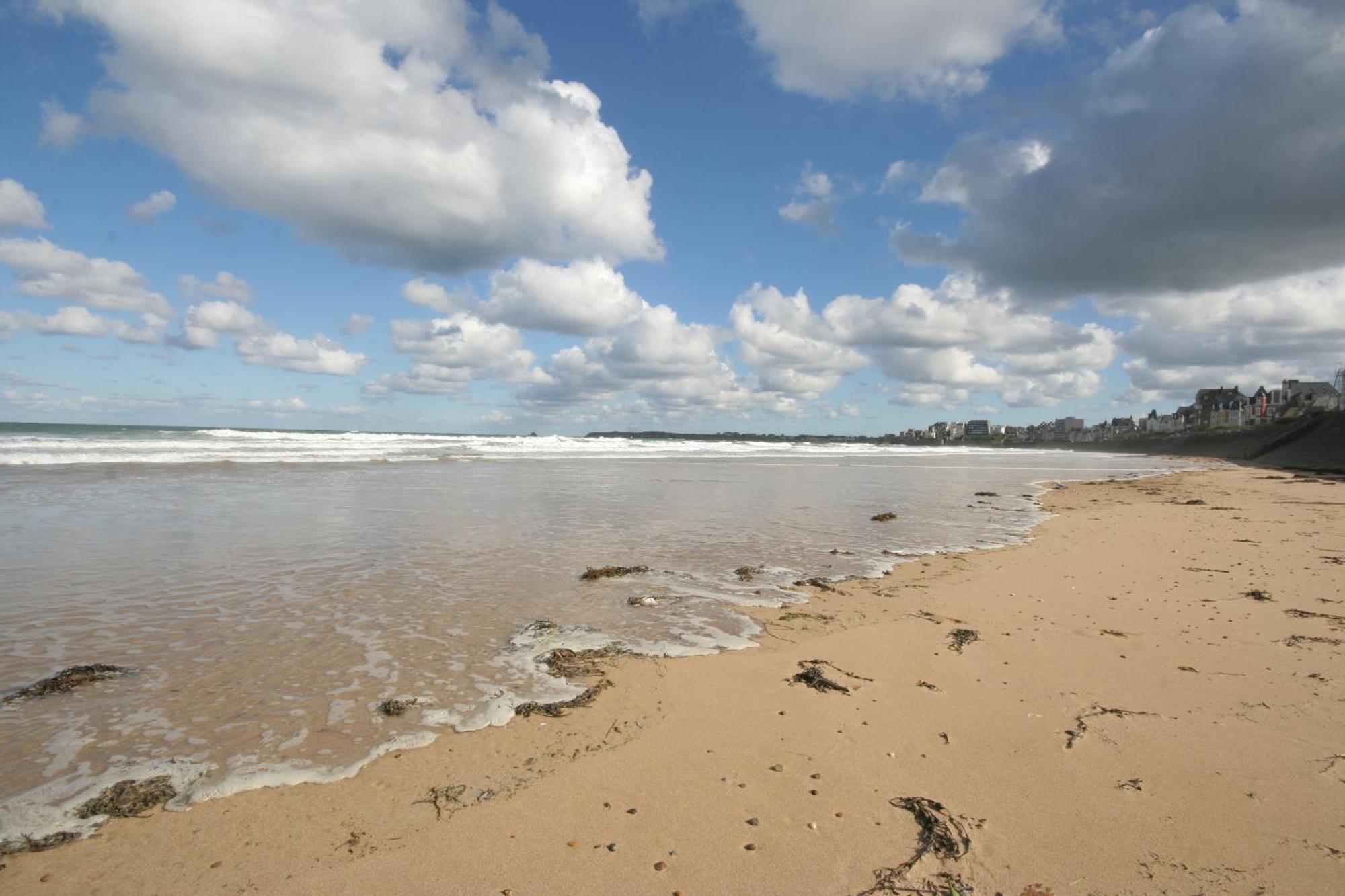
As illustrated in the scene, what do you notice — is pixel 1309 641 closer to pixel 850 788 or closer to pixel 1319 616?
pixel 1319 616

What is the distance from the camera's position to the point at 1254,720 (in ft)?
13.9

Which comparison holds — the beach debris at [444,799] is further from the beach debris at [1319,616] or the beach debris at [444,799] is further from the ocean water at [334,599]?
the beach debris at [1319,616]

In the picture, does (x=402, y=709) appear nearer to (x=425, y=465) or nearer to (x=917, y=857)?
(x=917, y=857)

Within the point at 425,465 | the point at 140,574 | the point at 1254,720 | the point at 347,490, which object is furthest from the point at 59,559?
the point at 425,465

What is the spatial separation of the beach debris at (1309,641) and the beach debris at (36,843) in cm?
879

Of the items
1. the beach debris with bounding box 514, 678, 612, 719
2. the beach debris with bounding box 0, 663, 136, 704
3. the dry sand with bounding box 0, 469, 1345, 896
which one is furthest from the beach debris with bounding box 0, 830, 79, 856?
the beach debris with bounding box 514, 678, 612, 719

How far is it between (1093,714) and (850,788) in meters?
2.11

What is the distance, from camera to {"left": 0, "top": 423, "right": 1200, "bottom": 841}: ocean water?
391 centimetres

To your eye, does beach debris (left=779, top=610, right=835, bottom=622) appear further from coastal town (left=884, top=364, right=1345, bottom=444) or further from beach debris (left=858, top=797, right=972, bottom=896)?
coastal town (left=884, top=364, right=1345, bottom=444)

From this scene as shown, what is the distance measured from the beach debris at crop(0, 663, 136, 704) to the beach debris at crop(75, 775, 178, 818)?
5.89 feet

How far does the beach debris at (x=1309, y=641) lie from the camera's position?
18.7ft

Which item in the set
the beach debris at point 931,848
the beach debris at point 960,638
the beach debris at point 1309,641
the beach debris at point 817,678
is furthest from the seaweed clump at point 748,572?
the beach debris at point 1309,641

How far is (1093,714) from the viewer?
435 centimetres

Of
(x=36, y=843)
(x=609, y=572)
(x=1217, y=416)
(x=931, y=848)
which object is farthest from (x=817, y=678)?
(x=1217, y=416)
